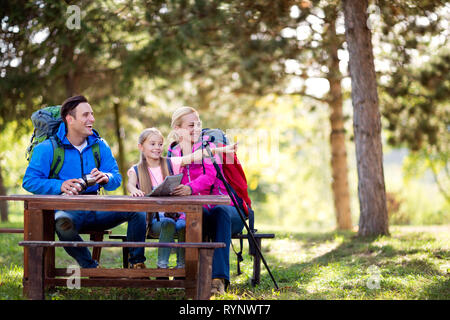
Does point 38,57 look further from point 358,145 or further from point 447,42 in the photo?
point 447,42

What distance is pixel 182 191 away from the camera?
161 inches

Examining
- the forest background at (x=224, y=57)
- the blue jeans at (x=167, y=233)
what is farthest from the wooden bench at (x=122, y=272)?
the forest background at (x=224, y=57)

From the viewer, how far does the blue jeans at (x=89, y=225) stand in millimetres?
4039

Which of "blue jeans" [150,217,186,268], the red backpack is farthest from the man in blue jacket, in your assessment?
the red backpack

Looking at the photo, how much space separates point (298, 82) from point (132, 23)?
13.9 feet

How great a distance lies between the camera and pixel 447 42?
900cm

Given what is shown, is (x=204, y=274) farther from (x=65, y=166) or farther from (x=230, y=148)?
(x=65, y=166)

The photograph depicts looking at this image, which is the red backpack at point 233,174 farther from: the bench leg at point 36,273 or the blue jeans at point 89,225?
the bench leg at point 36,273

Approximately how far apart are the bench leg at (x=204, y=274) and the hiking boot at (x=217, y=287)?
28 cm

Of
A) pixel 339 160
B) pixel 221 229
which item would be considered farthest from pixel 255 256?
pixel 339 160

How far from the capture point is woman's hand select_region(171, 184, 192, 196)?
4.04m

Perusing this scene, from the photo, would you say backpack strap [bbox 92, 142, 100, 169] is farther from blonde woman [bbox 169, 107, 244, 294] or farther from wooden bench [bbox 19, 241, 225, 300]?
wooden bench [bbox 19, 241, 225, 300]

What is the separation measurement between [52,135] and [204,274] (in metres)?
1.80
